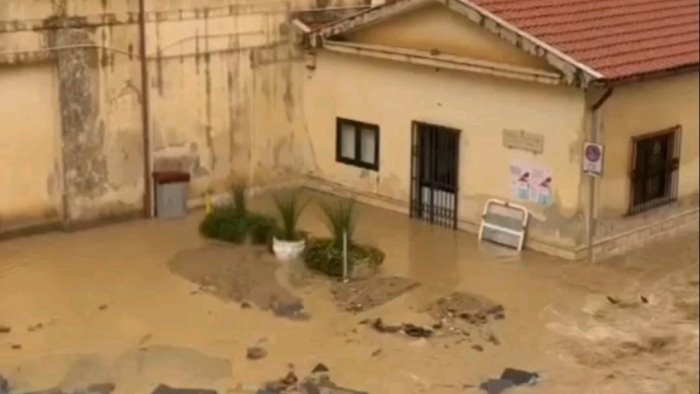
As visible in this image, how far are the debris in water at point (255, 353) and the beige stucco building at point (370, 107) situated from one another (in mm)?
5720

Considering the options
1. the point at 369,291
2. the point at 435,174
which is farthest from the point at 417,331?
the point at 435,174

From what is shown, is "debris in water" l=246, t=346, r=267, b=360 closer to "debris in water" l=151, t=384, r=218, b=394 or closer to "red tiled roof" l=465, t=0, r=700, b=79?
"debris in water" l=151, t=384, r=218, b=394

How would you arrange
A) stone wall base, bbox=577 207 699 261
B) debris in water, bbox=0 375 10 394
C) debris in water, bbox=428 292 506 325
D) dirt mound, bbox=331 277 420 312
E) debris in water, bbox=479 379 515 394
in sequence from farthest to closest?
stone wall base, bbox=577 207 699 261 → dirt mound, bbox=331 277 420 312 → debris in water, bbox=428 292 506 325 → debris in water, bbox=479 379 515 394 → debris in water, bbox=0 375 10 394

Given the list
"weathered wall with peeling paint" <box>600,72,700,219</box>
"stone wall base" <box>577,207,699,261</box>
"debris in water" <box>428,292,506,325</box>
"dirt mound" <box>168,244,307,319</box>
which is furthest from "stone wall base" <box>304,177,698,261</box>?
"dirt mound" <box>168,244,307,319</box>

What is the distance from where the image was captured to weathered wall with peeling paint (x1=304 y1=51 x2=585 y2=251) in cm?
1738

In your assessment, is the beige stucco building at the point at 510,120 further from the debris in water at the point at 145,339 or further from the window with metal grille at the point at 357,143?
the debris in water at the point at 145,339

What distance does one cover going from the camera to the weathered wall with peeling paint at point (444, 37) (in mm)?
17844

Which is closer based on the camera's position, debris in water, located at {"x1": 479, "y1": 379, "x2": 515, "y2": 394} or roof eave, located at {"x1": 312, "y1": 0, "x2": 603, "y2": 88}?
debris in water, located at {"x1": 479, "y1": 379, "x2": 515, "y2": 394}

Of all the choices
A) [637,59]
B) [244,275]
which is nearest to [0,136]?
[244,275]

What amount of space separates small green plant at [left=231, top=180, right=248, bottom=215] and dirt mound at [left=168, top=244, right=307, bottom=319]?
84 centimetres

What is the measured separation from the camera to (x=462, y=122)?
1870cm

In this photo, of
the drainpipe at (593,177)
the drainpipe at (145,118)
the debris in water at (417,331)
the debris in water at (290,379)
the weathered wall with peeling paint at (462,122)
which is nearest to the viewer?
the debris in water at (290,379)

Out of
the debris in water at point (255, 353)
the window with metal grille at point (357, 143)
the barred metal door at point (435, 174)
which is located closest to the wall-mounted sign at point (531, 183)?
the barred metal door at point (435, 174)

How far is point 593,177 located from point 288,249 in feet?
15.2
